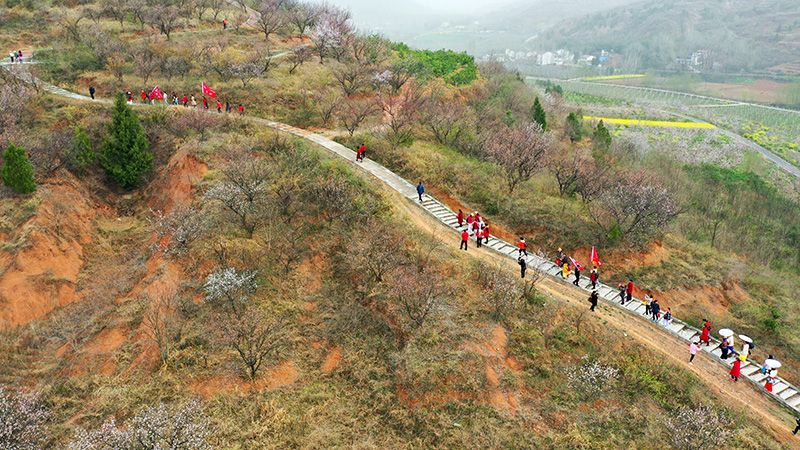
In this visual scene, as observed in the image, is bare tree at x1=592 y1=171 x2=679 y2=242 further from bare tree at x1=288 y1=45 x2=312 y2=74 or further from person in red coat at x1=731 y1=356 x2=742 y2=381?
bare tree at x1=288 y1=45 x2=312 y2=74

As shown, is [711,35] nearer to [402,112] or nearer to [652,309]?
[402,112]

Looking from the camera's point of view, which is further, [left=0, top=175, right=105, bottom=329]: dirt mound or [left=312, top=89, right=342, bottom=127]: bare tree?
[left=312, top=89, right=342, bottom=127]: bare tree

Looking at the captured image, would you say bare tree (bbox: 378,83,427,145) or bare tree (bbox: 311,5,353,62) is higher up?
bare tree (bbox: 311,5,353,62)

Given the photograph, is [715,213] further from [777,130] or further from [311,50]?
[777,130]

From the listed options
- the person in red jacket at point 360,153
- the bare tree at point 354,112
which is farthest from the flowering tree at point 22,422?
the bare tree at point 354,112

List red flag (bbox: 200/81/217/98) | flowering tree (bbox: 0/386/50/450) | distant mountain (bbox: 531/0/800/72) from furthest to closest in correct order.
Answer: distant mountain (bbox: 531/0/800/72)
red flag (bbox: 200/81/217/98)
flowering tree (bbox: 0/386/50/450)

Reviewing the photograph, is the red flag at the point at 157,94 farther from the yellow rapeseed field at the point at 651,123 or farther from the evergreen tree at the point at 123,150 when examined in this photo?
the yellow rapeseed field at the point at 651,123

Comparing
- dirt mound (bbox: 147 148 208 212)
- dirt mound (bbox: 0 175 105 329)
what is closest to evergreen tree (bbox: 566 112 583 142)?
dirt mound (bbox: 147 148 208 212)
